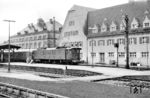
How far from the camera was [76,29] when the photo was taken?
200 ft

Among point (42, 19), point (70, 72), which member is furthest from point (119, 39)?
point (42, 19)

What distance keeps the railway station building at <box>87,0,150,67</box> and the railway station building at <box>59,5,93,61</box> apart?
1.51m

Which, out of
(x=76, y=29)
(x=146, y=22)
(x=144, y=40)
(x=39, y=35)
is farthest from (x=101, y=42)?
(x=39, y=35)

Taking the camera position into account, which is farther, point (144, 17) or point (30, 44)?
point (30, 44)

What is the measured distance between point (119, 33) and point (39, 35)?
41.5 meters

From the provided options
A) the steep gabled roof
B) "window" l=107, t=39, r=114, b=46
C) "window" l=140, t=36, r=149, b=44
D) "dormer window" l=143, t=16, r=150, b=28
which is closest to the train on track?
"window" l=107, t=39, r=114, b=46

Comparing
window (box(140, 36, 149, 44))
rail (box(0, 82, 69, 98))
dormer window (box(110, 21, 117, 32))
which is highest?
dormer window (box(110, 21, 117, 32))

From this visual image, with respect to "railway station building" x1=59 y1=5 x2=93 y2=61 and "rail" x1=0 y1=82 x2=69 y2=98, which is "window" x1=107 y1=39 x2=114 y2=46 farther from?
"rail" x1=0 y1=82 x2=69 y2=98

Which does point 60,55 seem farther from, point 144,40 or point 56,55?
point 144,40

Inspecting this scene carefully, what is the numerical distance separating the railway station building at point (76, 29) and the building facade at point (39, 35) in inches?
666

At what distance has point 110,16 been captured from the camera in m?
56.3

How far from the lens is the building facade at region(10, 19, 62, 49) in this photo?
269 ft

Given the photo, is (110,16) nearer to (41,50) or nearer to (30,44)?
(41,50)

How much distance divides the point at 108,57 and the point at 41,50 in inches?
582
